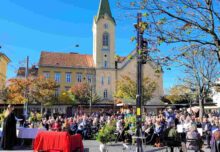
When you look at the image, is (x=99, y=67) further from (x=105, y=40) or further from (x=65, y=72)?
(x=65, y=72)

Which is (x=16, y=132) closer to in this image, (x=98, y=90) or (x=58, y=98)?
(x=58, y=98)

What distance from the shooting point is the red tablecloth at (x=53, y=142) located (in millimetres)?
10850

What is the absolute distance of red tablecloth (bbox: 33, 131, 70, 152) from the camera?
1085cm

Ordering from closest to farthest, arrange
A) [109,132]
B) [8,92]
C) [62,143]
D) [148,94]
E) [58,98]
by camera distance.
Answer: [62,143]
[109,132]
[8,92]
[148,94]
[58,98]

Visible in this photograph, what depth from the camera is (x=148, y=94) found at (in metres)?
59.1

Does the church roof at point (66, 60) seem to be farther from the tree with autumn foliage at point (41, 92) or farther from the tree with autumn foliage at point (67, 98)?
the tree with autumn foliage at point (41, 92)

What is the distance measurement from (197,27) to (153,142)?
1092 cm

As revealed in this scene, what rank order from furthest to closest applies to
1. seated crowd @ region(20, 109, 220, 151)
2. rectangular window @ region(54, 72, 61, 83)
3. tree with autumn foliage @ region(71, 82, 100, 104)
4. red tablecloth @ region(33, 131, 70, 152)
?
rectangular window @ region(54, 72, 61, 83), tree with autumn foliage @ region(71, 82, 100, 104), seated crowd @ region(20, 109, 220, 151), red tablecloth @ region(33, 131, 70, 152)

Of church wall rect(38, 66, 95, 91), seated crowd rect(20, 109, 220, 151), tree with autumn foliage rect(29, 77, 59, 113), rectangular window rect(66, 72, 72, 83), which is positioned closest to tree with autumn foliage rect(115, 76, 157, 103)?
church wall rect(38, 66, 95, 91)

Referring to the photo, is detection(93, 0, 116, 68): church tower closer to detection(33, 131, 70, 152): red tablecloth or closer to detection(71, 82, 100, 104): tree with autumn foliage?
detection(71, 82, 100, 104): tree with autumn foliage

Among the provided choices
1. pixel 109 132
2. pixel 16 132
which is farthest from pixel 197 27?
pixel 16 132

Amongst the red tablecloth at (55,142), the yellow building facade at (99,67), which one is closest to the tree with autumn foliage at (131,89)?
the yellow building facade at (99,67)

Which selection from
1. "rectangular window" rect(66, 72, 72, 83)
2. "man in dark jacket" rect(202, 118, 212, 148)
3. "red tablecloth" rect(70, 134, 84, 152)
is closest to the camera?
"red tablecloth" rect(70, 134, 84, 152)

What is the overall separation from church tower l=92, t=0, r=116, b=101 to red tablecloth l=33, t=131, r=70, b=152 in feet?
202
